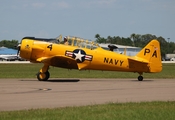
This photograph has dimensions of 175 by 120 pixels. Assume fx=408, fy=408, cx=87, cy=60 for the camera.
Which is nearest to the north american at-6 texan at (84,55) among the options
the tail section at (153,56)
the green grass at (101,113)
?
the tail section at (153,56)

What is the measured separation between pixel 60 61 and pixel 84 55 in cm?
146

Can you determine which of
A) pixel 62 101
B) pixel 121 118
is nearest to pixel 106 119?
pixel 121 118

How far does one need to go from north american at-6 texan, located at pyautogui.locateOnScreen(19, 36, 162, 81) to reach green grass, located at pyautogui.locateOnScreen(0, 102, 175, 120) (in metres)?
11.5

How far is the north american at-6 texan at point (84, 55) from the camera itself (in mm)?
23484

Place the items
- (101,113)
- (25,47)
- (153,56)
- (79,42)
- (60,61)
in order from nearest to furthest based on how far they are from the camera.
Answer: (101,113) → (60,61) → (25,47) → (153,56) → (79,42)

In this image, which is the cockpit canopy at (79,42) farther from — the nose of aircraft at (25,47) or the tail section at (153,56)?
the tail section at (153,56)

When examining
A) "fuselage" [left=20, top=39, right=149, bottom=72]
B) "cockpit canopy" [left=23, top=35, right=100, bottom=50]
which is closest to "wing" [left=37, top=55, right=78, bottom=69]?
"fuselage" [left=20, top=39, right=149, bottom=72]

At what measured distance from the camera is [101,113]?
428 inches

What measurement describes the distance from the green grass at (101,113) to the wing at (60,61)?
34.8 feet

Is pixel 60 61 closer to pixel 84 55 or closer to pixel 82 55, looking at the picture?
pixel 82 55

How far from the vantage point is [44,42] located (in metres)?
23.8

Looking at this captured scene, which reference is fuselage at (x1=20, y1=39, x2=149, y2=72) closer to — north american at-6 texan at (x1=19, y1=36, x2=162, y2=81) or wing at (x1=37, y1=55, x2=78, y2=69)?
north american at-6 texan at (x1=19, y1=36, x2=162, y2=81)

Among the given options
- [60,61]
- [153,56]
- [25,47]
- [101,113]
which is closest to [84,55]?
[60,61]

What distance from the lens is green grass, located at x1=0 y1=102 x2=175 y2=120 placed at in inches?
401
